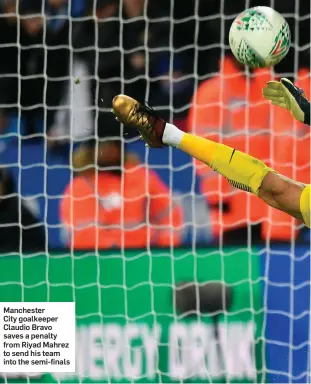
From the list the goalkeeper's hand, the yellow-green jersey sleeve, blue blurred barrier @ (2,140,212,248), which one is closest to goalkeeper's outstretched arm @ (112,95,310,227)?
the yellow-green jersey sleeve

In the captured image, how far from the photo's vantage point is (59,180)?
7.34 ft

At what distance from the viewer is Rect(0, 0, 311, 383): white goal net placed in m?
2.21

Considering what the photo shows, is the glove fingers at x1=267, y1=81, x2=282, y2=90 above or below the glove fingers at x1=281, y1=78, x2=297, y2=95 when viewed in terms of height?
above

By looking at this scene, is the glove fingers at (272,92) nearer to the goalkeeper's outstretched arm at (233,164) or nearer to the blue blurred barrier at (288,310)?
the goalkeeper's outstretched arm at (233,164)

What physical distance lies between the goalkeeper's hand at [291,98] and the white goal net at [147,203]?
0.61 metres

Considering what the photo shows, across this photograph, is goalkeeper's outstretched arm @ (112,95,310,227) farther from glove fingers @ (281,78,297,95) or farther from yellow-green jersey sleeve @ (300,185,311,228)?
glove fingers @ (281,78,297,95)

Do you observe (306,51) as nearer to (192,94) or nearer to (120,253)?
(192,94)

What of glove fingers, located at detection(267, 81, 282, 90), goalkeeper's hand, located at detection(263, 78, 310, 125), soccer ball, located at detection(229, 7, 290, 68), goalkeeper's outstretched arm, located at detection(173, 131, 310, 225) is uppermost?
soccer ball, located at detection(229, 7, 290, 68)

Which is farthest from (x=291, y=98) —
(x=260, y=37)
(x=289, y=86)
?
(x=260, y=37)

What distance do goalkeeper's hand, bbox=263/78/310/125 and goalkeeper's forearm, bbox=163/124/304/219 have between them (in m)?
0.14

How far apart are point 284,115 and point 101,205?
2.05 feet

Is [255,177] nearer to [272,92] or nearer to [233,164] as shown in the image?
[233,164]

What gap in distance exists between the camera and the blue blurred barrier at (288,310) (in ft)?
7.20

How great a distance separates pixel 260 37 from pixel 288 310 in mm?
967
